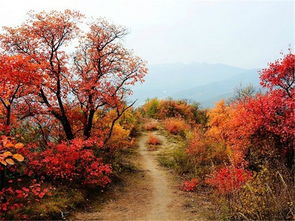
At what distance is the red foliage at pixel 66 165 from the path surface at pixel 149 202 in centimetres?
137

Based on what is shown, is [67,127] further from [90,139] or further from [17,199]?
[17,199]

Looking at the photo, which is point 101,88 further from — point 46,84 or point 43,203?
point 43,203

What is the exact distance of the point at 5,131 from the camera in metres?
11.6

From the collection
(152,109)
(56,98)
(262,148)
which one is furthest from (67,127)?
(152,109)

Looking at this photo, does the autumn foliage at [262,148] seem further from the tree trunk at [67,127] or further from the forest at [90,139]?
the tree trunk at [67,127]

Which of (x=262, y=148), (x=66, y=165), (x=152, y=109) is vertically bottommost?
(x=262, y=148)

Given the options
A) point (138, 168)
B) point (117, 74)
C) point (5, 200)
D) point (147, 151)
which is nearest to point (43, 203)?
point (5, 200)

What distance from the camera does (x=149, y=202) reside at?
526 inches

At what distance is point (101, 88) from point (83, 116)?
6.04 feet

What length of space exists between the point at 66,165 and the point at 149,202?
3.61m

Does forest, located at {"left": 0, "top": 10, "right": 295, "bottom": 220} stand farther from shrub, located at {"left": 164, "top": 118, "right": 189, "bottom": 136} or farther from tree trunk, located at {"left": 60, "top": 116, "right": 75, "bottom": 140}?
shrub, located at {"left": 164, "top": 118, "right": 189, "bottom": 136}

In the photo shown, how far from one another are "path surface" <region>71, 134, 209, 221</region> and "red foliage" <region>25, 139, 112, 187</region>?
1374 mm

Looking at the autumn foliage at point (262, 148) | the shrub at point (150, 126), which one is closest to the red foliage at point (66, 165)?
the autumn foliage at point (262, 148)

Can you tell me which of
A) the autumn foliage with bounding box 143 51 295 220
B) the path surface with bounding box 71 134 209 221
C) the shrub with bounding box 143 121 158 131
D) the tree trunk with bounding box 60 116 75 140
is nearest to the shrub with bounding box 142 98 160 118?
the shrub with bounding box 143 121 158 131
